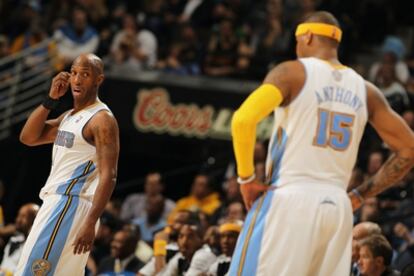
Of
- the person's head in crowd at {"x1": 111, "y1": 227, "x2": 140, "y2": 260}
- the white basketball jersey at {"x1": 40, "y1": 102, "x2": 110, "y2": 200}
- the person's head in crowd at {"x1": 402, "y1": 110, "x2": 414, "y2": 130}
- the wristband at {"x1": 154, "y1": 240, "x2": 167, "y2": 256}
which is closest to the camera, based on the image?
the white basketball jersey at {"x1": 40, "y1": 102, "x2": 110, "y2": 200}

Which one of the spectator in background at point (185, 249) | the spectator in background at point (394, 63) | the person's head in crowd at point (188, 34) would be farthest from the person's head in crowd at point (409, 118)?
the person's head in crowd at point (188, 34)

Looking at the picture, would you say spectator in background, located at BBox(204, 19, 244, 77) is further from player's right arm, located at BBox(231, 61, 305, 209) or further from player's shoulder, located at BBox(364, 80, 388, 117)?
player's right arm, located at BBox(231, 61, 305, 209)

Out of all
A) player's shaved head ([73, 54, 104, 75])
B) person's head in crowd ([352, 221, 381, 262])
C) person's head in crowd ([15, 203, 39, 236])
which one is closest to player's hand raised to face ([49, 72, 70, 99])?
player's shaved head ([73, 54, 104, 75])

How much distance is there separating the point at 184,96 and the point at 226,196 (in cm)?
203

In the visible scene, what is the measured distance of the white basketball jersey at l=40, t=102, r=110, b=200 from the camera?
21.1 ft

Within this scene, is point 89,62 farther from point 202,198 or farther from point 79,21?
point 79,21

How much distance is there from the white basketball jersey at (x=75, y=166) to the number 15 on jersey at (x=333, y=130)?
64.6 inches

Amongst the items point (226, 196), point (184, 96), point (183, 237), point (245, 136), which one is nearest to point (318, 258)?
point (245, 136)

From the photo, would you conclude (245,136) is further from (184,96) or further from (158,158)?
(158,158)

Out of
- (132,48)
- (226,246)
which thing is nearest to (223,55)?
(132,48)

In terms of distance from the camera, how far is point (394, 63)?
528 inches

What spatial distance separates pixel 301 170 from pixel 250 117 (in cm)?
43

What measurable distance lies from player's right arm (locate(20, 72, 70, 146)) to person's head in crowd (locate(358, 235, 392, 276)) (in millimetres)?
2300

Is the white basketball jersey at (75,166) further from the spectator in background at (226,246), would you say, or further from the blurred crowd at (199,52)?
the blurred crowd at (199,52)
